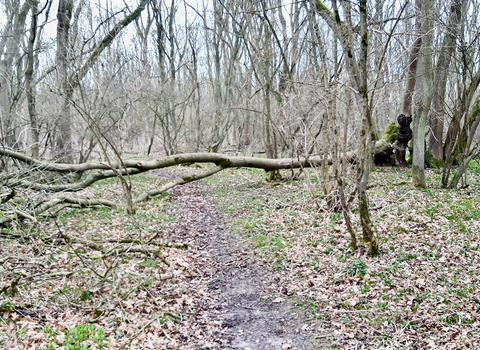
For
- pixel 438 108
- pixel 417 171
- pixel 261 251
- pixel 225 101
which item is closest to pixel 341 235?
pixel 261 251

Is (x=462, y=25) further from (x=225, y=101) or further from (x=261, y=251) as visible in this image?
(x=225, y=101)

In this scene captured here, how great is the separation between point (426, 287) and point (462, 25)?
378 inches

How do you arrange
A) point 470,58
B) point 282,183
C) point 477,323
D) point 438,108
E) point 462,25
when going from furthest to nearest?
point 438,108
point 282,183
point 462,25
point 470,58
point 477,323

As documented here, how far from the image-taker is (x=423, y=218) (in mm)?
8016

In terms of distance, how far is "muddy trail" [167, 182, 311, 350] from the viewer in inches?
187

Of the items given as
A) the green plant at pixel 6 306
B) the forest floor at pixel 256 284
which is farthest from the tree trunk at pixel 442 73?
the green plant at pixel 6 306

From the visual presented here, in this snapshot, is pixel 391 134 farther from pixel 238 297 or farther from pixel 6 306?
pixel 6 306

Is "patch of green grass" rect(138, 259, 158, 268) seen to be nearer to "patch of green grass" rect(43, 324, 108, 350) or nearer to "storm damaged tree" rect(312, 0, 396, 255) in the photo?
"patch of green grass" rect(43, 324, 108, 350)

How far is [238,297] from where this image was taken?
232 inches

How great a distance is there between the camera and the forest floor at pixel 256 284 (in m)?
4.55

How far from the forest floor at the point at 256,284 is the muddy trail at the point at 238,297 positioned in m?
0.02

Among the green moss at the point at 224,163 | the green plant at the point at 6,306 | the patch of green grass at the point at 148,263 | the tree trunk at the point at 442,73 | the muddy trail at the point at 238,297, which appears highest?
the tree trunk at the point at 442,73

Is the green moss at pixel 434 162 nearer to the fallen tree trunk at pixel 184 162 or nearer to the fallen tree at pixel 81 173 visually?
the fallen tree trunk at pixel 184 162

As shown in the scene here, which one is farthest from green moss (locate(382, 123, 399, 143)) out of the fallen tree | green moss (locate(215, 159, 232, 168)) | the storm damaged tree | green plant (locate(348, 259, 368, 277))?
green plant (locate(348, 259, 368, 277))
